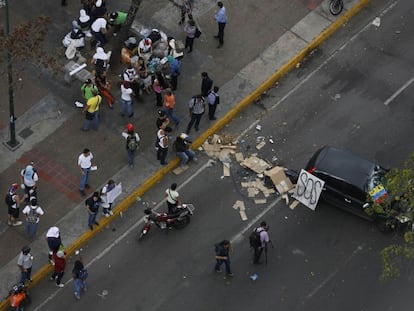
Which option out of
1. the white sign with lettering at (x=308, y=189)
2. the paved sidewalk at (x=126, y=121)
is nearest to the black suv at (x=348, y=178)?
the white sign with lettering at (x=308, y=189)

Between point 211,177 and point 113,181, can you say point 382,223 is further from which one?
point 113,181

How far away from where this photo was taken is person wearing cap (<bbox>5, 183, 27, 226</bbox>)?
78.0ft

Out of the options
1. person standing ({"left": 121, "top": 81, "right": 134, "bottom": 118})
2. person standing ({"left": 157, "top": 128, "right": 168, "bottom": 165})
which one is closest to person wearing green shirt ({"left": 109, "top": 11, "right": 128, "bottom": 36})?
person standing ({"left": 121, "top": 81, "right": 134, "bottom": 118})

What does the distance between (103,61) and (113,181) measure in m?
4.33

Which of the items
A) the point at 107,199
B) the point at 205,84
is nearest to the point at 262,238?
the point at 107,199

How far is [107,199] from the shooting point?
2423 cm

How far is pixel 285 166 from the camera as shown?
26.4 meters

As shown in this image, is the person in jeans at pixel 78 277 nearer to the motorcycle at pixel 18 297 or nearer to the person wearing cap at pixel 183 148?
the motorcycle at pixel 18 297

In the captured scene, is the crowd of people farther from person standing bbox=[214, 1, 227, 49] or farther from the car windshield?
the car windshield

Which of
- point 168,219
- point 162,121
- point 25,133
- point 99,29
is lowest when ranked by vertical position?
point 168,219

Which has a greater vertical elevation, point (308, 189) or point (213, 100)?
point (213, 100)

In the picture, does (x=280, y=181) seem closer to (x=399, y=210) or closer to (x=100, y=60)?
(x=399, y=210)

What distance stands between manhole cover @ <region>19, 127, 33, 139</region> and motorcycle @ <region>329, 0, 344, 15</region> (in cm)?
1067

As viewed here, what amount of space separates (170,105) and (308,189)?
4732mm
